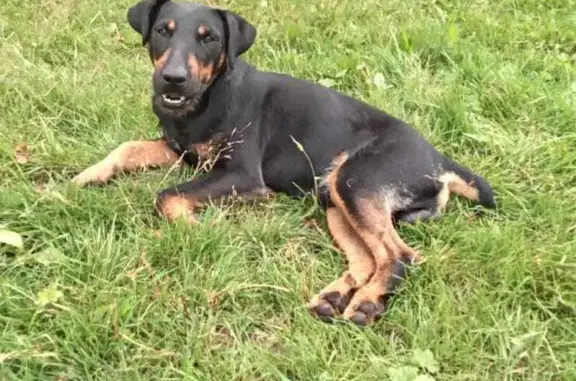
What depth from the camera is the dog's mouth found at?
3.82 meters

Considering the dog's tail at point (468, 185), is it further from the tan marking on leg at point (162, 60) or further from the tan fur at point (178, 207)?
the tan marking on leg at point (162, 60)

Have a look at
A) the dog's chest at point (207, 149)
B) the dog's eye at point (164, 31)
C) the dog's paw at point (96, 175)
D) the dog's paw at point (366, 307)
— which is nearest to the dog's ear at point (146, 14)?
the dog's eye at point (164, 31)

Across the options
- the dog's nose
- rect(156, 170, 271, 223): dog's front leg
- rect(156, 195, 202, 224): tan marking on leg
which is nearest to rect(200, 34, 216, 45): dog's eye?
the dog's nose

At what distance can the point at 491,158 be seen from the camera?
14.4ft

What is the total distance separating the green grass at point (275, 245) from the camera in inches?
115

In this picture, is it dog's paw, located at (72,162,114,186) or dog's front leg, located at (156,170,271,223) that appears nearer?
dog's front leg, located at (156,170,271,223)

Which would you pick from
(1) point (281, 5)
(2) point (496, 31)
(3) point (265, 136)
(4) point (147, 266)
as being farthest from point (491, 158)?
(1) point (281, 5)

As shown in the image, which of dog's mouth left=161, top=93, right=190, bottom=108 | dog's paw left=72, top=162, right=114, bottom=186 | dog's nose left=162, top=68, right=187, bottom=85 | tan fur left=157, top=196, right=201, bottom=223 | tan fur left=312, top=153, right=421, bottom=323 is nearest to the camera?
tan fur left=312, top=153, right=421, bottom=323

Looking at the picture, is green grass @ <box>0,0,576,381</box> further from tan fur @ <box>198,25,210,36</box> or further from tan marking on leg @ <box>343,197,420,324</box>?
tan fur @ <box>198,25,210,36</box>

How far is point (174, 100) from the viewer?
388cm

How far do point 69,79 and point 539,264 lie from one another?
3.51 m

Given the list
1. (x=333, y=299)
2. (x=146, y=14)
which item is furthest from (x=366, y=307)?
(x=146, y=14)

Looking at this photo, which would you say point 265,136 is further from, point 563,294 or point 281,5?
point 281,5

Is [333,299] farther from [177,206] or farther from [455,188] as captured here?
[455,188]
